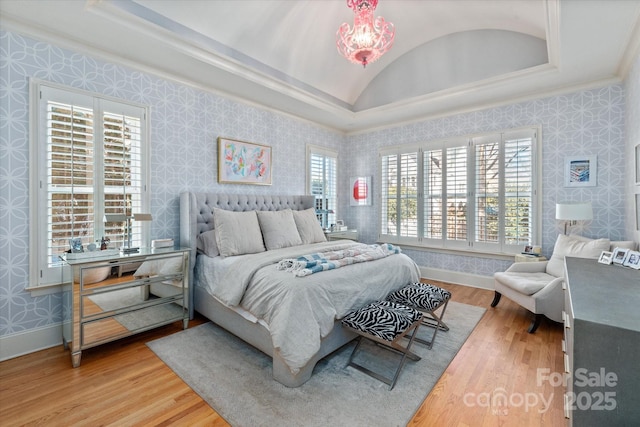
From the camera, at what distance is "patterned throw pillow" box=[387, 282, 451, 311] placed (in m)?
2.57

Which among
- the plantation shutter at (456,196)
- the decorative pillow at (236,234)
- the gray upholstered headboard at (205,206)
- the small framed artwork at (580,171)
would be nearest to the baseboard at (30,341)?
the gray upholstered headboard at (205,206)

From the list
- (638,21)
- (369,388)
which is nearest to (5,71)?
(369,388)

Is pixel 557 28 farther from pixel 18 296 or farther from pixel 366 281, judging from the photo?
pixel 18 296

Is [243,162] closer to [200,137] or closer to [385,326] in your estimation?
[200,137]

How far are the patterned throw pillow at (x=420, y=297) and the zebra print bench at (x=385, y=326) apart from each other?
0.30m

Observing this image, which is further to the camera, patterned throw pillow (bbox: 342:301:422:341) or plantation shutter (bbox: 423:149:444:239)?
plantation shutter (bbox: 423:149:444:239)

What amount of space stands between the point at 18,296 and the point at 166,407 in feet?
5.87

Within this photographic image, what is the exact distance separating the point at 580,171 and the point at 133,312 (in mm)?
5185

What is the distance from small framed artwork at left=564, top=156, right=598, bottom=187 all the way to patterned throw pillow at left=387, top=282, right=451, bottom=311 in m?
2.42

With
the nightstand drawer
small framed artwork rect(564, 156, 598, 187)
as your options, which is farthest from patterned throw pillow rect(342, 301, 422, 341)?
small framed artwork rect(564, 156, 598, 187)

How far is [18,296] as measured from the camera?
96.4 inches

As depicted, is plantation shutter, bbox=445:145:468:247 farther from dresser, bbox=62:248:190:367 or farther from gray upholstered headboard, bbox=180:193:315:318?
dresser, bbox=62:248:190:367

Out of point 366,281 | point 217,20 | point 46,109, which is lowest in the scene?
point 366,281

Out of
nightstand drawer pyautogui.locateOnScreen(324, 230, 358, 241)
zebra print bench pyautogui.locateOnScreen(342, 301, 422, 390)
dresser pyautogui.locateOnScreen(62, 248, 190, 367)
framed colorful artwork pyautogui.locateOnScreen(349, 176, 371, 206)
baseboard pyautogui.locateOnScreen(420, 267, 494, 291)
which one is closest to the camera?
zebra print bench pyautogui.locateOnScreen(342, 301, 422, 390)
